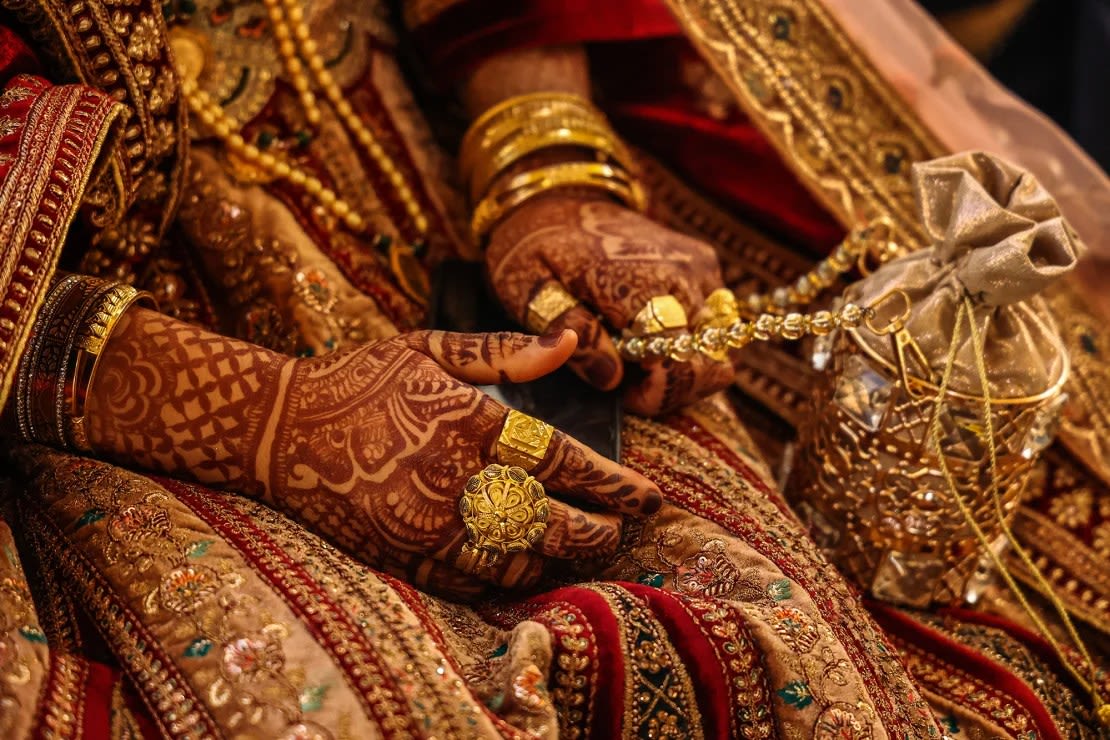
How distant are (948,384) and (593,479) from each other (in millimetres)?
290

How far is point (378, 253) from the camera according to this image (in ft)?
3.21

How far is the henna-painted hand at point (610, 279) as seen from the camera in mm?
812

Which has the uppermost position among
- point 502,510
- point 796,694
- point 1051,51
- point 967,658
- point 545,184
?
point 1051,51

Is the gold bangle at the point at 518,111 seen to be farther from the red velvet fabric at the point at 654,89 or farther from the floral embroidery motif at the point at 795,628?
the floral embroidery motif at the point at 795,628

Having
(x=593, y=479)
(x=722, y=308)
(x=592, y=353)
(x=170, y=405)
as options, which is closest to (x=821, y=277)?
(x=722, y=308)

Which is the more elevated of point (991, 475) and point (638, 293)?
point (638, 293)

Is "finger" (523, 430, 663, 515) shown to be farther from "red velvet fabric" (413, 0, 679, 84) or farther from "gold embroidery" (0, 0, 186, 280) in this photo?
"red velvet fabric" (413, 0, 679, 84)

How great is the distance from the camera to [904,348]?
2.51 ft

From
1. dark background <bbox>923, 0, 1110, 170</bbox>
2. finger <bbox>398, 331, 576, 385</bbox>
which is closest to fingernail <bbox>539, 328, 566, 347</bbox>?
finger <bbox>398, 331, 576, 385</bbox>

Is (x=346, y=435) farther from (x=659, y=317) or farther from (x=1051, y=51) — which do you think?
(x=1051, y=51)

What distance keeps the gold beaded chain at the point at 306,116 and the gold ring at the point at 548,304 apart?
0.74ft

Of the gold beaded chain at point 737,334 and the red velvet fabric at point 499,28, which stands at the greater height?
the red velvet fabric at point 499,28

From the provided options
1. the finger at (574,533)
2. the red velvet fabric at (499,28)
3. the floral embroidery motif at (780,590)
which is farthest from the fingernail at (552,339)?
the red velvet fabric at (499,28)

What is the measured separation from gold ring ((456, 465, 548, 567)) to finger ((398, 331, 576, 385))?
68mm
